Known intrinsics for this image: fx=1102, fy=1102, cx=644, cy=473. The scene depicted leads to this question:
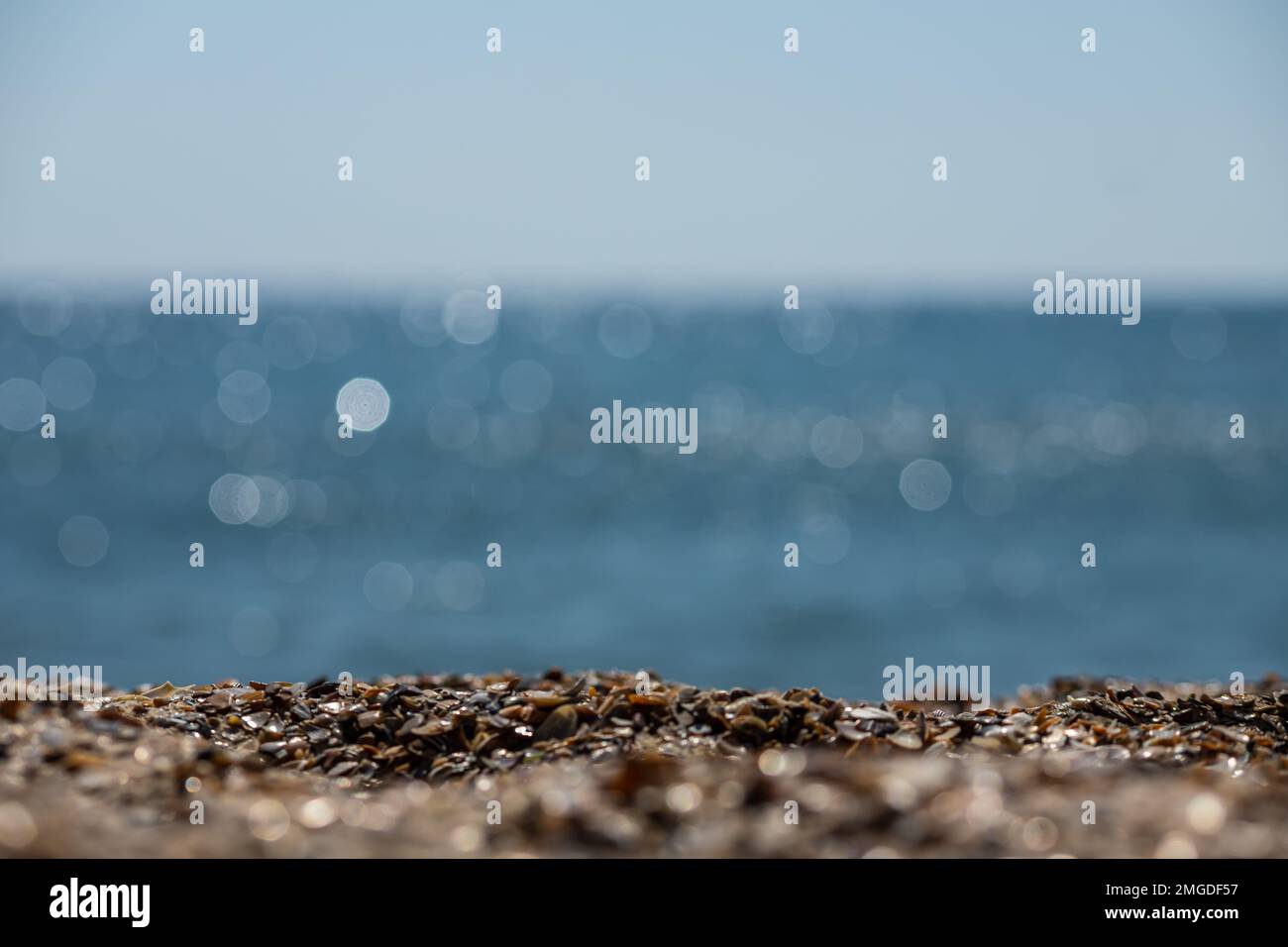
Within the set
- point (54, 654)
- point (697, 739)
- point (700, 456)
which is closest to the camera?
point (697, 739)

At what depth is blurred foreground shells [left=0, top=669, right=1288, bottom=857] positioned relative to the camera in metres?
2.94

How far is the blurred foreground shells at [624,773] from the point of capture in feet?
9.64

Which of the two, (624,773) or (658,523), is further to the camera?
(658,523)

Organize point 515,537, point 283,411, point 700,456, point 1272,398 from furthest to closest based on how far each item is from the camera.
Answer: point 1272,398 → point 283,411 → point 700,456 → point 515,537

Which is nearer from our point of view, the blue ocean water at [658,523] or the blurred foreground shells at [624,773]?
the blurred foreground shells at [624,773]

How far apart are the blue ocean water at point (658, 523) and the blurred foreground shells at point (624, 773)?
11.9 metres

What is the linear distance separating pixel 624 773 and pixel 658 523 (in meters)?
23.6

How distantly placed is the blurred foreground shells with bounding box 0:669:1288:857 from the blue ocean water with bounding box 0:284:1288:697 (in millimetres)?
11913

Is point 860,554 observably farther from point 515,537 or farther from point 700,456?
point 700,456

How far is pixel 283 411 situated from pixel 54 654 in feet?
85.4

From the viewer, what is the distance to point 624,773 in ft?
10.9

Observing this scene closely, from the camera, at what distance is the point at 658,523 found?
26938 millimetres

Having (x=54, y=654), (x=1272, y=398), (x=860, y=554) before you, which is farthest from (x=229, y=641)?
(x=1272, y=398)

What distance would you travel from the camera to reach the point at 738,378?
55.2m
